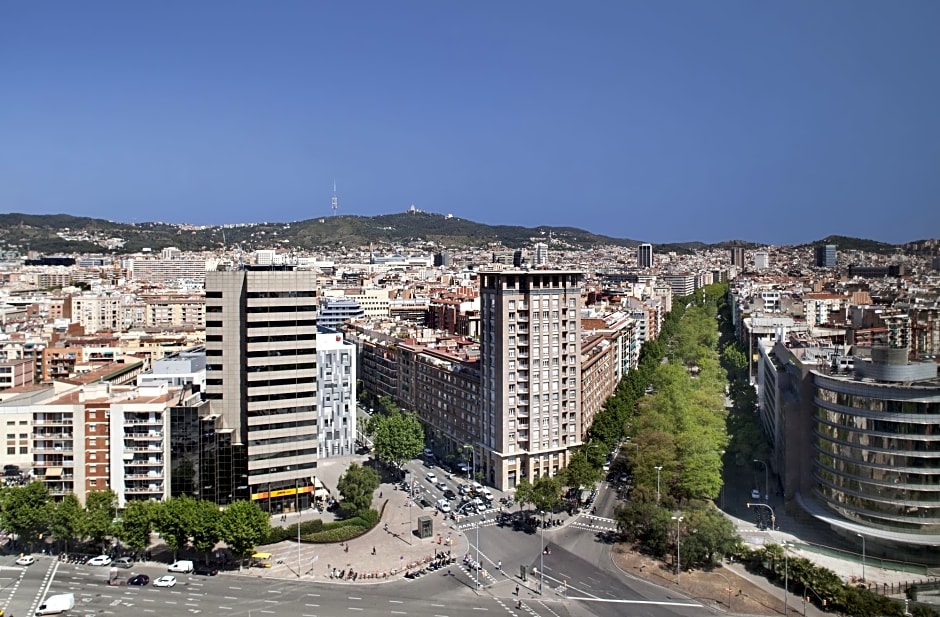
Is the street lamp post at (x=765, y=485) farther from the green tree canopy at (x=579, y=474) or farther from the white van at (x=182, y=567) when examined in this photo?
the white van at (x=182, y=567)

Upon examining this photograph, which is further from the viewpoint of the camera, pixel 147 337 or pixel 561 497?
pixel 147 337

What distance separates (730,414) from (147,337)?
156 ft

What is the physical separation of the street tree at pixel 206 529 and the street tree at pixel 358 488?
694 cm

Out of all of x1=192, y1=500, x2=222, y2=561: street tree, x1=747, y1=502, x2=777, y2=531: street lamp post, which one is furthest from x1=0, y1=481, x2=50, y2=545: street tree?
x1=747, y1=502, x2=777, y2=531: street lamp post

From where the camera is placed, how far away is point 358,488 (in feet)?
121

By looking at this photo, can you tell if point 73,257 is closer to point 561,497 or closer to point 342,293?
point 342,293

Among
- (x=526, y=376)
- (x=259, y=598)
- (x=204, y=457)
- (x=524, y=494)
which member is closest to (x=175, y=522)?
(x=204, y=457)

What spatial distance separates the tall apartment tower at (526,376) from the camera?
4159 centimetres

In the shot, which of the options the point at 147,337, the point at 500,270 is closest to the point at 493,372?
the point at 500,270

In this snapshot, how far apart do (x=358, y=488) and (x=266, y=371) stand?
22.8 feet

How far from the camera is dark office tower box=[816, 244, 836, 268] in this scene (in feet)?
478

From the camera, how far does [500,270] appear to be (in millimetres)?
42438

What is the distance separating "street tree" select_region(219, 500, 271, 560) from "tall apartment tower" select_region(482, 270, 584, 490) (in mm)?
14127

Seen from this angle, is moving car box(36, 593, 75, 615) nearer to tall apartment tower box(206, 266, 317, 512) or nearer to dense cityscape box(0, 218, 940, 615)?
dense cityscape box(0, 218, 940, 615)
